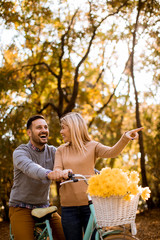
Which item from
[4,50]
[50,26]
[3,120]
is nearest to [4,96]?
[3,120]

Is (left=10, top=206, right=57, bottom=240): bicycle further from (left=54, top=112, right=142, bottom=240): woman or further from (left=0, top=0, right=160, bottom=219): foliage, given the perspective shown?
(left=0, top=0, right=160, bottom=219): foliage

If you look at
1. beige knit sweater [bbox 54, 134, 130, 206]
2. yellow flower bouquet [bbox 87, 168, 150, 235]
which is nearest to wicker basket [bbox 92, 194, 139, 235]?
yellow flower bouquet [bbox 87, 168, 150, 235]

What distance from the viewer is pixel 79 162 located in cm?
314

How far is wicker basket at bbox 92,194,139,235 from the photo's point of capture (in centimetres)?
232

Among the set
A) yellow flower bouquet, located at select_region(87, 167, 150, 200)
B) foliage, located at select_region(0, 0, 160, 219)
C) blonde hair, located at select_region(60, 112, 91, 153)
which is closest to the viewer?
yellow flower bouquet, located at select_region(87, 167, 150, 200)

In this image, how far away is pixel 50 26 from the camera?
1086 cm

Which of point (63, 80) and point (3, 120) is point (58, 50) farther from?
point (3, 120)

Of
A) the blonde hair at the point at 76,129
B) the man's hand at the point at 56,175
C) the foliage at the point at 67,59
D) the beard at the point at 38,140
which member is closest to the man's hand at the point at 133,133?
the blonde hair at the point at 76,129

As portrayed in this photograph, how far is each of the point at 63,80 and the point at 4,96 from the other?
116 inches

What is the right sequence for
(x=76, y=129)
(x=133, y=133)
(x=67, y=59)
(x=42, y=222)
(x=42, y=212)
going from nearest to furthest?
(x=133, y=133) < (x=76, y=129) < (x=42, y=212) < (x=42, y=222) < (x=67, y=59)

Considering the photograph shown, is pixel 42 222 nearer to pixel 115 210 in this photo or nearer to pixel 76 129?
pixel 76 129

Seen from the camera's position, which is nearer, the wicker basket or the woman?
the wicker basket

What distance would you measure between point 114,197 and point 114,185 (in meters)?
0.10

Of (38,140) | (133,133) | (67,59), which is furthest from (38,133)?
(67,59)
